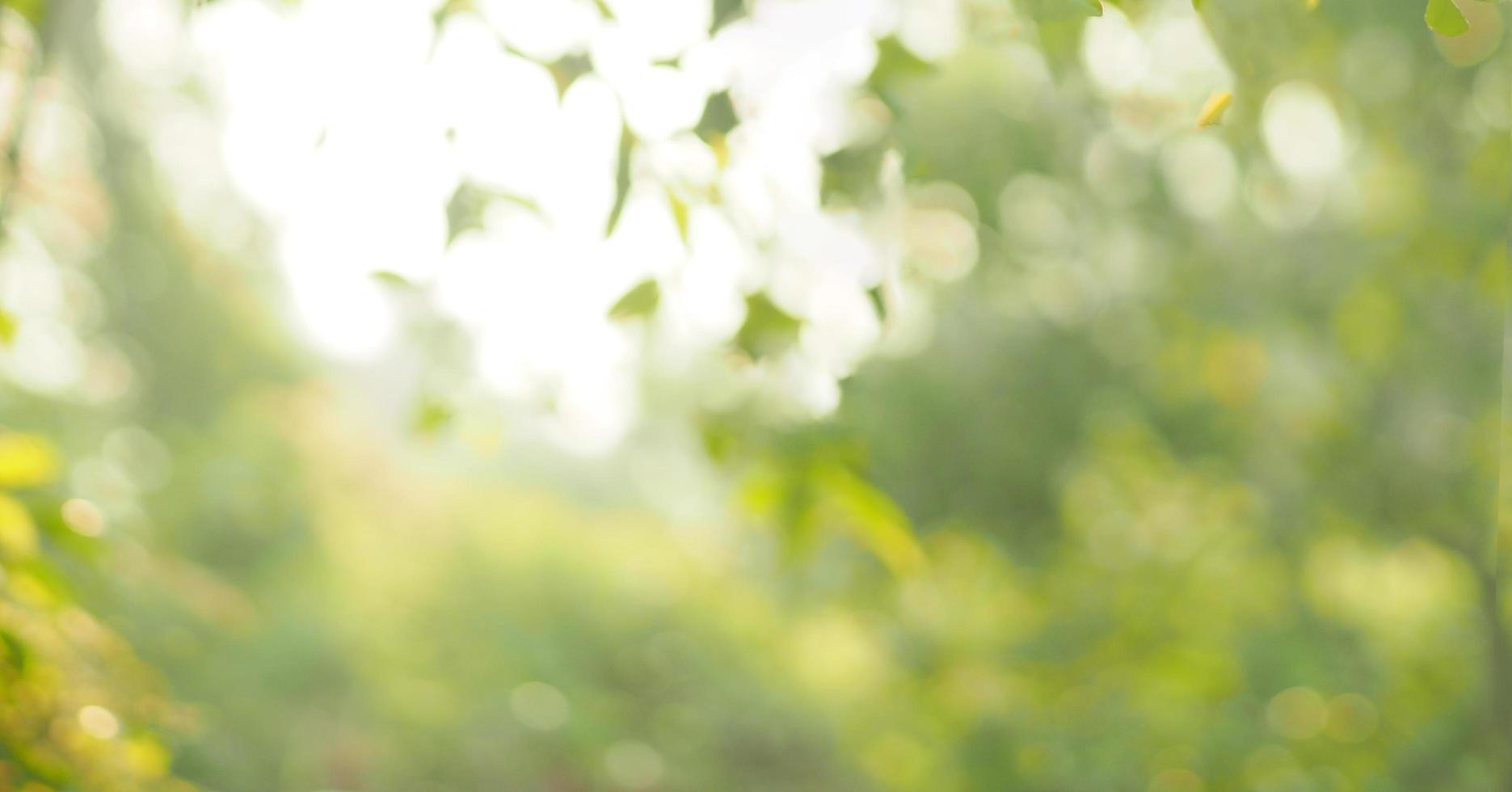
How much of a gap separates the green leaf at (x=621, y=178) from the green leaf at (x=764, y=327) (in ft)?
0.50

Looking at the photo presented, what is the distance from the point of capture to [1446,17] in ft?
1.60

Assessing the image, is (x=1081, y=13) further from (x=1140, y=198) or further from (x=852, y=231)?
(x=1140, y=198)

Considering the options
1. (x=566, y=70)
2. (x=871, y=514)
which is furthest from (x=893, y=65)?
(x=871, y=514)

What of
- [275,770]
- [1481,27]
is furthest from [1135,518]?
[275,770]

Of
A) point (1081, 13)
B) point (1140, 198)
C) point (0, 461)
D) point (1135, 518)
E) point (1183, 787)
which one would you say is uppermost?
point (1140, 198)

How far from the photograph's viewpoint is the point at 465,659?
16.4 ft

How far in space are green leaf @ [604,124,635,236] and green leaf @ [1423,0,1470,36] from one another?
0.47m

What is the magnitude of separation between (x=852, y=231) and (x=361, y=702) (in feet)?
17.0

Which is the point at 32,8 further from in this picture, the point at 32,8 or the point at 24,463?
the point at 24,463

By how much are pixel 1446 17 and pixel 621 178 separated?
0.48 m

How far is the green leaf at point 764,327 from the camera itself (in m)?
0.84

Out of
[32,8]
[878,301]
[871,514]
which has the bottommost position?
[871,514]

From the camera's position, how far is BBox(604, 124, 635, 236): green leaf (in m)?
0.71

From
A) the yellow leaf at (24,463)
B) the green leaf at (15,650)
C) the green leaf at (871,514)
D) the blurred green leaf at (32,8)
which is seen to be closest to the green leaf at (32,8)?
the blurred green leaf at (32,8)
